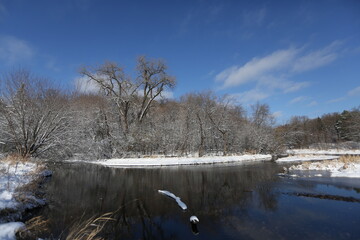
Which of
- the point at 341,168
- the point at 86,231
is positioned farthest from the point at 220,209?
the point at 341,168

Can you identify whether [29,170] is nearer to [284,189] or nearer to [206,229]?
[206,229]

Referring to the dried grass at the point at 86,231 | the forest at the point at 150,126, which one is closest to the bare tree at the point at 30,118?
the forest at the point at 150,126

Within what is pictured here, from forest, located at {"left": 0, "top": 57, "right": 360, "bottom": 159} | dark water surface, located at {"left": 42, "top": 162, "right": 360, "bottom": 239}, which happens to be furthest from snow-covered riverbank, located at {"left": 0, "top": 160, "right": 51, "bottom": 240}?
forest, located at {"left": 0, "top": 57, "right": 360, "bottom": 159}

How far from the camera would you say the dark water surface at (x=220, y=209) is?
642 cm

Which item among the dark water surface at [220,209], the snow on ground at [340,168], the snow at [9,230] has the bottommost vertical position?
the dark water surface at [220,209]

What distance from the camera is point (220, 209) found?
28.3 ft

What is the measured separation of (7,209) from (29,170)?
213 inches

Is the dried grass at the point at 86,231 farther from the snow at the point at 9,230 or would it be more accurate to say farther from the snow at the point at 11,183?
the snow at the point at 11,183

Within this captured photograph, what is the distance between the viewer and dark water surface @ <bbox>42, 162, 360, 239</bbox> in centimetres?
642

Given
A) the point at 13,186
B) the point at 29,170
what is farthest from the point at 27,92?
the point at 13,186

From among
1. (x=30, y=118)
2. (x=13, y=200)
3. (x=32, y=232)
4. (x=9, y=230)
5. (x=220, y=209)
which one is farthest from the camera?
(x=30, y=118)

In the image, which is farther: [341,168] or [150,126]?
[150,126]

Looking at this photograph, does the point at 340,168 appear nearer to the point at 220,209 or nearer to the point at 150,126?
the point at 220,209

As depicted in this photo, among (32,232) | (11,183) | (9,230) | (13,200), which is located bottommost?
(32,232)
